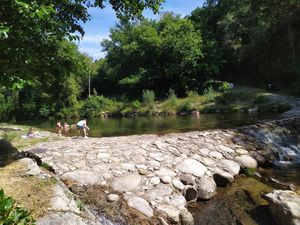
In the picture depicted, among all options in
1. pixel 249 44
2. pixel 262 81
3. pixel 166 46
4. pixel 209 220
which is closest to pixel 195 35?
pixel 166 46

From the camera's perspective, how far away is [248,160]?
1026 centimetres

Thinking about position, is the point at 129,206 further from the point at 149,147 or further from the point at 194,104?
the point at 194,104

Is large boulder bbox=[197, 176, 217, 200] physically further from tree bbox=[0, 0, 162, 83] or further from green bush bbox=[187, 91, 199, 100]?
green bush bbox=[187, 91, 199, 100]

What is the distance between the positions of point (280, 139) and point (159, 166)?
226 inches

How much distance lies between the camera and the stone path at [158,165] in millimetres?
7352

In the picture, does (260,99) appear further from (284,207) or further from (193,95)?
(284,207)

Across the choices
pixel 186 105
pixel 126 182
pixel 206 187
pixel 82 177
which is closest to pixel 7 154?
pixel 82 177

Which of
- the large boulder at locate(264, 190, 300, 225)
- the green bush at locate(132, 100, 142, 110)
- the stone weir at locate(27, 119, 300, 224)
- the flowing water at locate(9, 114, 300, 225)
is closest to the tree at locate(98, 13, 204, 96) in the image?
the green bush at locate(132, 100, 142, 110)

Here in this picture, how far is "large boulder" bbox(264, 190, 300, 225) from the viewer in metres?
6.48

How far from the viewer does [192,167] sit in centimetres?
885

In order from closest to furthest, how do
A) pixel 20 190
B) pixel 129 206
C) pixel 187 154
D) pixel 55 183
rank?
pixel 20 190, pixel 55 183, pixel 129 206, pixel 187 154

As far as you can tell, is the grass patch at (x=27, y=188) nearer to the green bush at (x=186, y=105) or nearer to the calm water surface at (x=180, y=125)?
the calm water surface at (x=180, y=125)

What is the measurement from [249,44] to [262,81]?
14.8ft

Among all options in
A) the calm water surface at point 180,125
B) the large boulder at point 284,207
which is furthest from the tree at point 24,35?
the calm water surface at point 180,125
